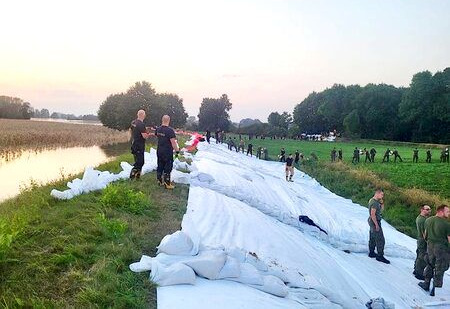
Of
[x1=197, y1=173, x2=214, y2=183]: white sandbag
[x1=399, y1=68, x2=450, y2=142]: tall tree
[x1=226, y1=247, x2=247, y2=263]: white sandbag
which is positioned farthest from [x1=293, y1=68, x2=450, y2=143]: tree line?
[x1=226, y1=247, x2=247, y2=263]: white sandbag

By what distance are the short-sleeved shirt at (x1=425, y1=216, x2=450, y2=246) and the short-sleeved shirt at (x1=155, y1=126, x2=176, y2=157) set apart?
564cm

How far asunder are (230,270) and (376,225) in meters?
5.32

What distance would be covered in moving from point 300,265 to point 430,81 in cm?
6784

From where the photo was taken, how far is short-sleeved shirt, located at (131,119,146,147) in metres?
9.87

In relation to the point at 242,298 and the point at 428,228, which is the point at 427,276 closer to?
the point at 428,228

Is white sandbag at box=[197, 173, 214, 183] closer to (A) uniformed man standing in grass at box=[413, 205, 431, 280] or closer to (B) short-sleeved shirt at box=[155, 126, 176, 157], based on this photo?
(B) short-sleeved shirt at box=[155, 126, 176, 157]

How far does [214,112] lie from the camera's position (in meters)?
103

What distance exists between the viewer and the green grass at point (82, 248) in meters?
4.37

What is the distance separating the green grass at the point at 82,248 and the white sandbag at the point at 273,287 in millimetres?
1466

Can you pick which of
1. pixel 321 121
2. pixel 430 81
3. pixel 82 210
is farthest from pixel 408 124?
pixel 82 210

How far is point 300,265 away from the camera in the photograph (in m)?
6.86

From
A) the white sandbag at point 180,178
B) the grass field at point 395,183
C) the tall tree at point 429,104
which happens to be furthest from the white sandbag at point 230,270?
the tall tree at point 429,104

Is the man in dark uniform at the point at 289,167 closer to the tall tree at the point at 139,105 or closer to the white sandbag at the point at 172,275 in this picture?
the white sandbag at the point at 172,275

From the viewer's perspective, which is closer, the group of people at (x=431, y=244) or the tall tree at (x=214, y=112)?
the group of people at (x=431, y=244)
